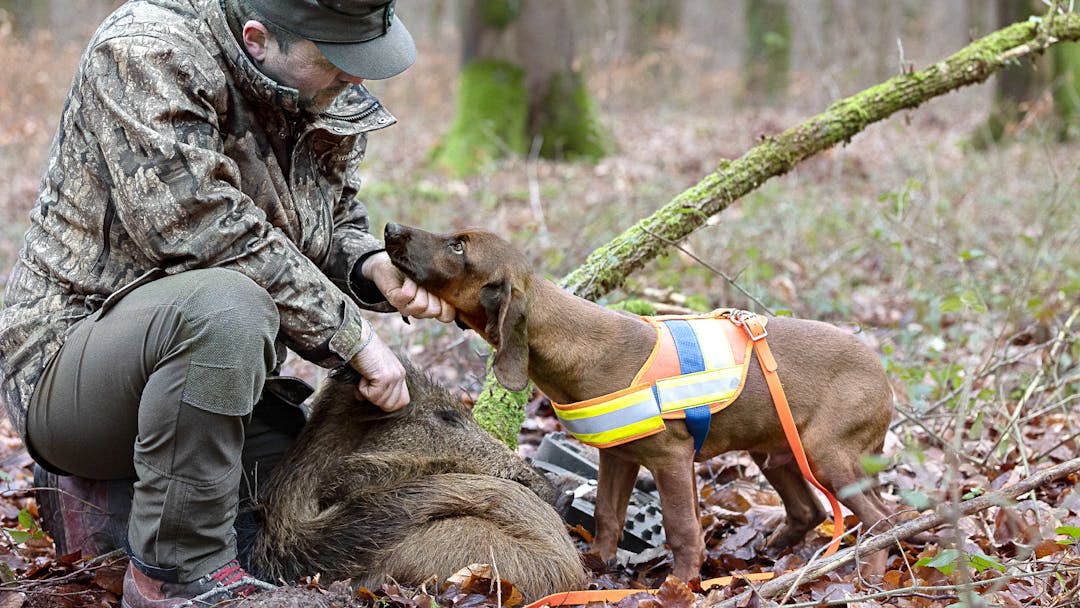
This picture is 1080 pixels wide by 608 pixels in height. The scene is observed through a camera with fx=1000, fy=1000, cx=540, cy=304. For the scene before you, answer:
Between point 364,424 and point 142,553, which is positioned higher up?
→ point 364,424

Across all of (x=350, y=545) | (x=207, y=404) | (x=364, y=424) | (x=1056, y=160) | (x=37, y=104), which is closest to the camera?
(x=207, y=404)

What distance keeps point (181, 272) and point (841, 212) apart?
849 centimetres

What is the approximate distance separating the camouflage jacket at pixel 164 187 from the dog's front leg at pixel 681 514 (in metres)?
1.30

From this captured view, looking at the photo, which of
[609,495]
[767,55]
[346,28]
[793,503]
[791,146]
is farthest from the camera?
[767,55]

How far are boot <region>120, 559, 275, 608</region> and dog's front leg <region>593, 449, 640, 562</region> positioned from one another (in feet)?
4.57

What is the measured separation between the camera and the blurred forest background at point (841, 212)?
204 inches

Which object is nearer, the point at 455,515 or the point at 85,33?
the point at 455,515

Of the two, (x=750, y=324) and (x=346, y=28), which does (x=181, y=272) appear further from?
(x=750, y=324)

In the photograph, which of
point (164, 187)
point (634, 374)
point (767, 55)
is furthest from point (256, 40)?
point (767, 55)

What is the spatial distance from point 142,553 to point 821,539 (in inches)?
114

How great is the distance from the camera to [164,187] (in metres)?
3.28

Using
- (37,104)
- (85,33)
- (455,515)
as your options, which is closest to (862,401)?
(455,515)

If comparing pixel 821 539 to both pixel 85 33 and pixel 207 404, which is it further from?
pixel 85 33

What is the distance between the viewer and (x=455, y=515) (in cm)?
358
